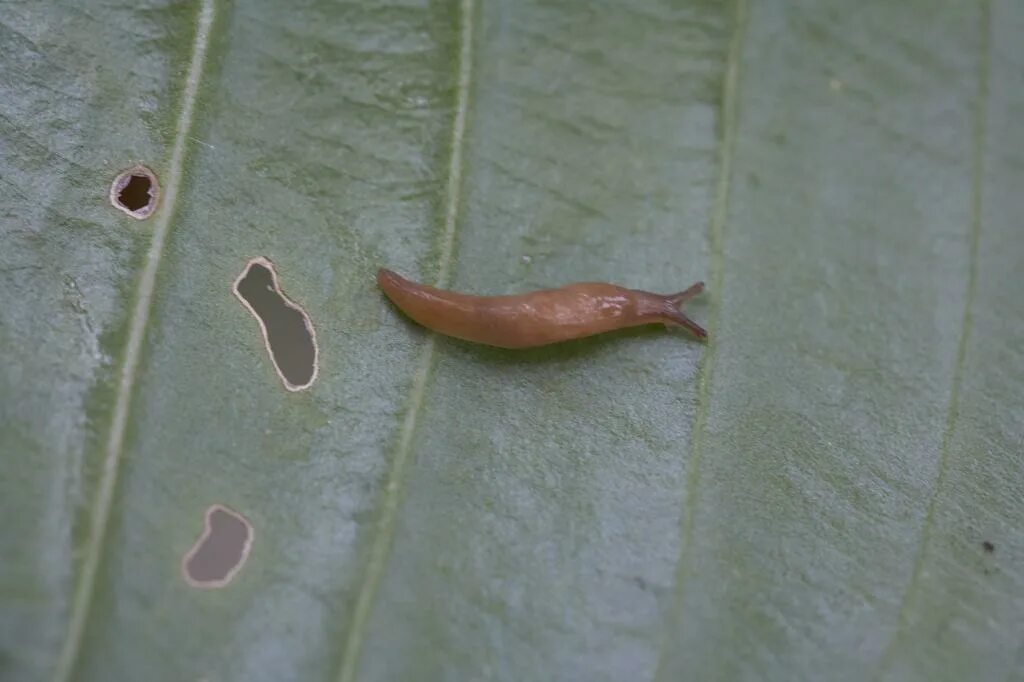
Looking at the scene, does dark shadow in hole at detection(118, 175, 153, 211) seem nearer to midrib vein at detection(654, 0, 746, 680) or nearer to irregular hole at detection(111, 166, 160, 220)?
irregular hole at detection(111, 166, 160, 220)

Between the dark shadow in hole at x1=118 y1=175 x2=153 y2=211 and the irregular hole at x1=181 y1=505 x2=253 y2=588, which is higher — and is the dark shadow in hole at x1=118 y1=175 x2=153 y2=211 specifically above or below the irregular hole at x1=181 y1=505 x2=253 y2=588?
above

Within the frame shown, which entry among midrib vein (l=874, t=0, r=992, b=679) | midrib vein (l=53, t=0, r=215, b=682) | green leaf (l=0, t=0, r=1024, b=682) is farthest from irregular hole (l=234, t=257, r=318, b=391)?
midrib vein (l=874, t=0, r=992, b=679)

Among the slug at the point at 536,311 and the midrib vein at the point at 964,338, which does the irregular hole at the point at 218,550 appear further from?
the midrib vein at the point at 964,338

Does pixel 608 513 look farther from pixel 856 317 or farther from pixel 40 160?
pixel 40 160

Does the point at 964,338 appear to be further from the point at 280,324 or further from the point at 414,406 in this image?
the point at 280,324

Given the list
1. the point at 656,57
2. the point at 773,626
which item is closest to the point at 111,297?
the point at 656,57

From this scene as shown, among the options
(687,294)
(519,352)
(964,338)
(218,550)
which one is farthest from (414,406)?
(964,338)

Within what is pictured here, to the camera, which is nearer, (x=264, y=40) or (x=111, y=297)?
(x=111, y=297)
